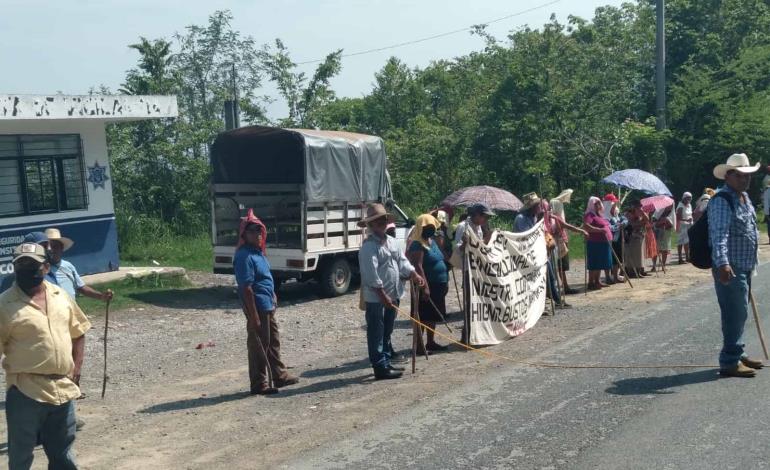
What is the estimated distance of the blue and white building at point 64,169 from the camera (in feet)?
48.6

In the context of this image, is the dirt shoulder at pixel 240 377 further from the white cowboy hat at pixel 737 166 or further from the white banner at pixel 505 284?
the white cowboy hat at pixel 737 166

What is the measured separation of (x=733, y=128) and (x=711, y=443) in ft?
76.8

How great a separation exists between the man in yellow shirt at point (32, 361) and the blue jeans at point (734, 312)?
551cm

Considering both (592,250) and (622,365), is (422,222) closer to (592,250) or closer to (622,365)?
(622,365)

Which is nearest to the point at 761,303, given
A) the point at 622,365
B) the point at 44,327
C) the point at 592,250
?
the point at 592,250

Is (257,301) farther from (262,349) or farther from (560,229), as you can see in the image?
(560,229)

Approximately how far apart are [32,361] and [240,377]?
181 inches

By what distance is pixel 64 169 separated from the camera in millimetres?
16094

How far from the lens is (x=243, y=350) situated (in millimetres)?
11625

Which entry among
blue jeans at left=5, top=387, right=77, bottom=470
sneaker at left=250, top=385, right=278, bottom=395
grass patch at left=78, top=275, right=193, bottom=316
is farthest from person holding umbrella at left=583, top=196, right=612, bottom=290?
blue jeans at left=5, top=387, right=77, bottom=470

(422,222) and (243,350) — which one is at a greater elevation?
(422,222)

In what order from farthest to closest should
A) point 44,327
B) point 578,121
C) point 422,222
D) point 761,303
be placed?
1. point 578,121
2. point 761,303
3. point 422,222
4. point 44,327

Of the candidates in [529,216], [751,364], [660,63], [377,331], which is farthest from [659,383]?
[660,63]

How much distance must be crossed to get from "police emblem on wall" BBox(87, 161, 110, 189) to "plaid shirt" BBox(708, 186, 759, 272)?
11805 mm
